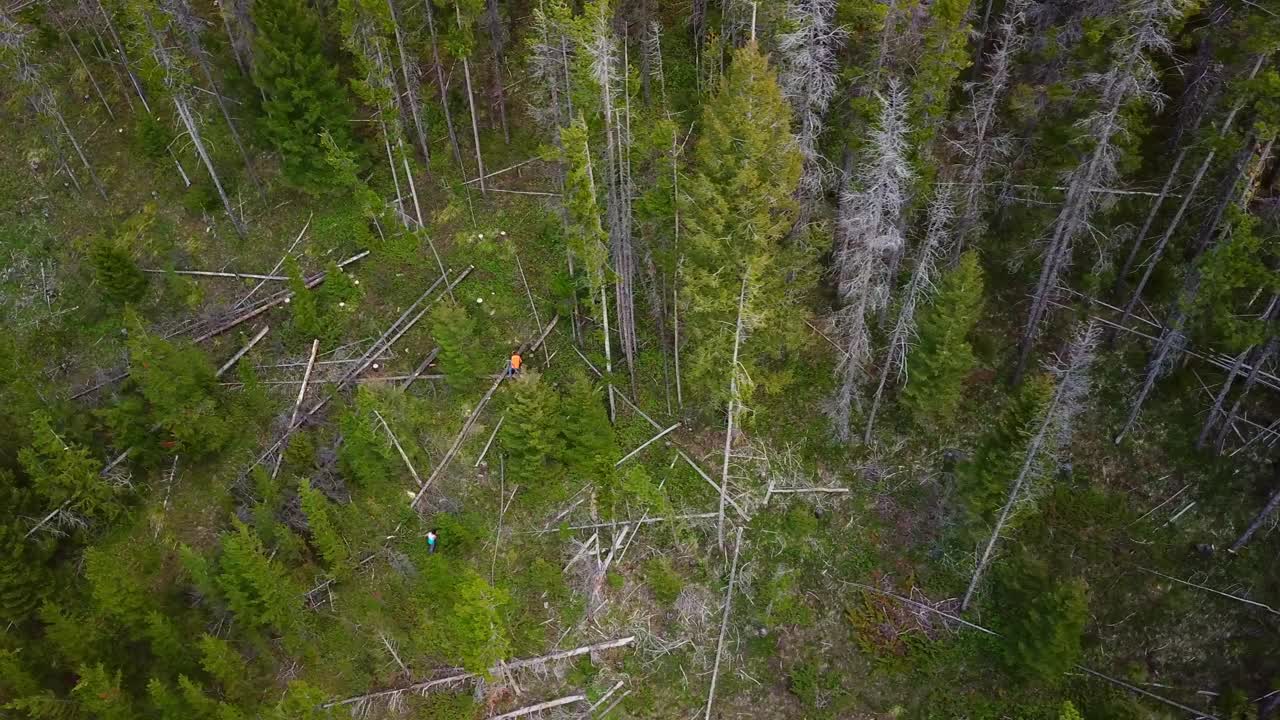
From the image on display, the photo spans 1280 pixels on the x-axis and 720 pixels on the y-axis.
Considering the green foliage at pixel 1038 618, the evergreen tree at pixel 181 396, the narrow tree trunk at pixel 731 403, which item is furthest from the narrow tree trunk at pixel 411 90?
the green foliage at pixel 1038 618

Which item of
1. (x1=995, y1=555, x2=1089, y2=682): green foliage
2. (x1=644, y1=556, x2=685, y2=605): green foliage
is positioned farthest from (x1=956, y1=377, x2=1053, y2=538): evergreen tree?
(x1=644, y1=556, x2=685, y2=605): green foliage

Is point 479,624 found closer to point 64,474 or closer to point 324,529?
point 324,529

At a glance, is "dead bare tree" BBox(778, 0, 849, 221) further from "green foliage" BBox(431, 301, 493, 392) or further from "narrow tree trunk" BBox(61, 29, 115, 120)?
"narrow tree trunk" BBox(61, 29, 115, 120)

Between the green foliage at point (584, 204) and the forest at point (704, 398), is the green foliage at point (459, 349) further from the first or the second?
the green foliage at point (584, 204)

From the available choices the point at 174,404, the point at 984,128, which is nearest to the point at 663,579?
the point at 984,128

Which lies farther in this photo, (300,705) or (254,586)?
(254,586)

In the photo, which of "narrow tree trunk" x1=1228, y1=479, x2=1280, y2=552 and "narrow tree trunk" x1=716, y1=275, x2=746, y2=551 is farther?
"narrow tree trunk" x1=1228, y1=479, x2=1280, y2=552
